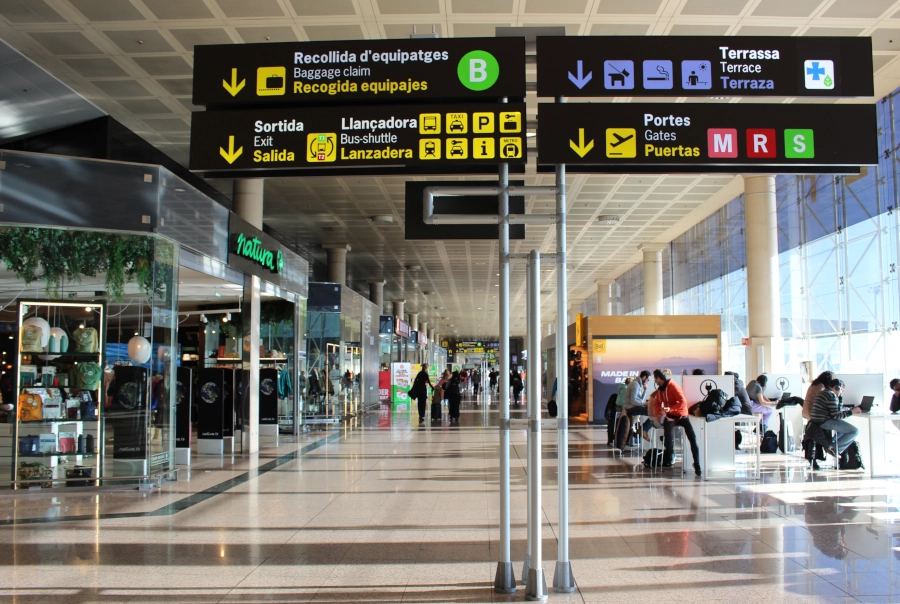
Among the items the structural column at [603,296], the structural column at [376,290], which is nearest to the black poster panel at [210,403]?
the structural column at [376,290]

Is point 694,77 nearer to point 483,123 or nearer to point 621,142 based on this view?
point 621,142

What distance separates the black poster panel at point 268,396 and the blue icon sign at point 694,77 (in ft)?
35.8

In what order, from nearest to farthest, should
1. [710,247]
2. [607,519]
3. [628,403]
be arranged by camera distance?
[607,519] < [628,403] < [710,247]

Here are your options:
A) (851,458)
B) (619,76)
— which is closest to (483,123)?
(619,76)

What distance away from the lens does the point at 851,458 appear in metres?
9.95

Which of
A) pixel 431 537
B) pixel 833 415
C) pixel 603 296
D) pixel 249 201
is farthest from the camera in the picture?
pixel 603 296

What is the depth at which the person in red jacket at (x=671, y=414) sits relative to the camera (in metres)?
9.57

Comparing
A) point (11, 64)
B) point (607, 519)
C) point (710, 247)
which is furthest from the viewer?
point (710, 247)

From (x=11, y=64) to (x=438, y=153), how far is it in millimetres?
8725

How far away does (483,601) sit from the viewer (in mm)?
4234

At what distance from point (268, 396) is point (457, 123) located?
10629 mm

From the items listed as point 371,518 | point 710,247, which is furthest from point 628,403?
point 710,247

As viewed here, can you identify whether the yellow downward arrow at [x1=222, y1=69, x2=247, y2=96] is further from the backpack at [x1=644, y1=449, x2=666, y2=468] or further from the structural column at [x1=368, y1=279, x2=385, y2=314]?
the structural column at [x1=368, y1=279, x2=385, y2=314]

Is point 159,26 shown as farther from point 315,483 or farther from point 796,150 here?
point 796,150
